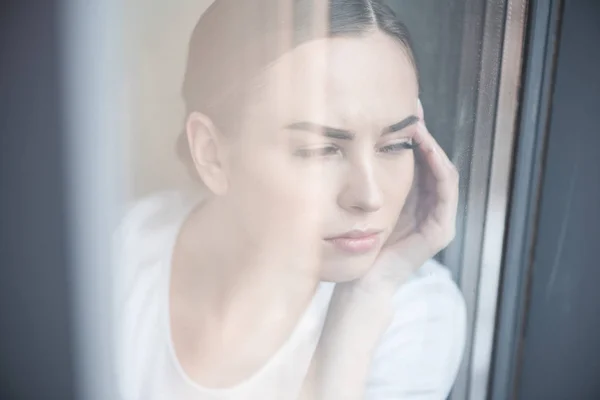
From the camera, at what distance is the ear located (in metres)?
0.95

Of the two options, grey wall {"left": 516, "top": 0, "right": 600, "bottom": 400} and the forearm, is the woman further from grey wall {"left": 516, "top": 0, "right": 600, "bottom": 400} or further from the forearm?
grey wall {"left": 516, "top": 0, "right": 600, "bottom": 400}

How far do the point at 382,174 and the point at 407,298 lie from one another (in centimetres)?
28

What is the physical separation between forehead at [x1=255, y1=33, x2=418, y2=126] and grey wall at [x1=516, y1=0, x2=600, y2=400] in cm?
46

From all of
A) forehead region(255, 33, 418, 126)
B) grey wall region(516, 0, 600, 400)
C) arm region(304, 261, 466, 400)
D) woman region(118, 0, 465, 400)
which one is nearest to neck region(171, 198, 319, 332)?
woman region(118, 0, 465, 400)

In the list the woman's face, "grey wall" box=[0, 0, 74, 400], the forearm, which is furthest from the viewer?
the forearm

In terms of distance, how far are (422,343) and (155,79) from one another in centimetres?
75

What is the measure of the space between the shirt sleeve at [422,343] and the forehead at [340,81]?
37 centimetres

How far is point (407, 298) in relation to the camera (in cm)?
118

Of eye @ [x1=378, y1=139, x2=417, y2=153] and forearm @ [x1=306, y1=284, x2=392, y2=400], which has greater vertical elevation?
eye @ [x1=378, y1=139, x2=417, y2=153]

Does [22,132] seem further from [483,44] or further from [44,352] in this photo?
[483,44]

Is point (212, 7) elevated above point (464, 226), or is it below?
above

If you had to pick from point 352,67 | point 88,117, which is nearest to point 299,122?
point 352,67

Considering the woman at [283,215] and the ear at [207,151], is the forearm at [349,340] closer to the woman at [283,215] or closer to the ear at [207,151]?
the woman at [283,215]

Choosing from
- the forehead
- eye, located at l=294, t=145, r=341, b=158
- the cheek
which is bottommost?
the cheek
